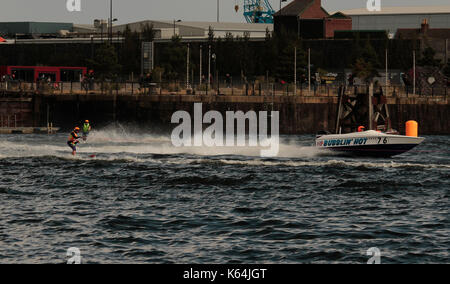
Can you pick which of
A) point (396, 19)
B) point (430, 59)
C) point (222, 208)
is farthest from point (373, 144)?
point (396, 19)

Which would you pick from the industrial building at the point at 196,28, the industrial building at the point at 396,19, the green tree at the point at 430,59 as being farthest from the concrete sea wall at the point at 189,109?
the industrial building at the point at 396,19

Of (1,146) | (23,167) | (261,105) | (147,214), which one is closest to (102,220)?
(147,214)

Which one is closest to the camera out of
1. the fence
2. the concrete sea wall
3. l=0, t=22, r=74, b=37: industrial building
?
the concrete sea wall

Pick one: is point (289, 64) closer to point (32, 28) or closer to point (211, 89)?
point (211, 89)

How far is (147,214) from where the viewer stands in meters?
29.5

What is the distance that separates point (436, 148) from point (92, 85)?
134 ft

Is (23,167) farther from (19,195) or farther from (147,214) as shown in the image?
(147,214)

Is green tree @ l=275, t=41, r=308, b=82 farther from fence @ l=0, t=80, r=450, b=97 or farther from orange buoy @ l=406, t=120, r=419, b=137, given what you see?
orange buoy @ l=406, t=120, r=419, b=137

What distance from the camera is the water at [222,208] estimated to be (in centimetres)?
2323

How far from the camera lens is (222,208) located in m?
31.1

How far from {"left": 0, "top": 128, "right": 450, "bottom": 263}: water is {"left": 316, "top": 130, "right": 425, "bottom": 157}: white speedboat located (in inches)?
35.7

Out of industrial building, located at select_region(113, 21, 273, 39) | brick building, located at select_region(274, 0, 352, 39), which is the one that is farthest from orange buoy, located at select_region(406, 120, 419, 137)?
Result: industrial building, located at select_region(113, 21, 273, 39)

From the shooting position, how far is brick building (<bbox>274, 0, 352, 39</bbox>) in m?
133
